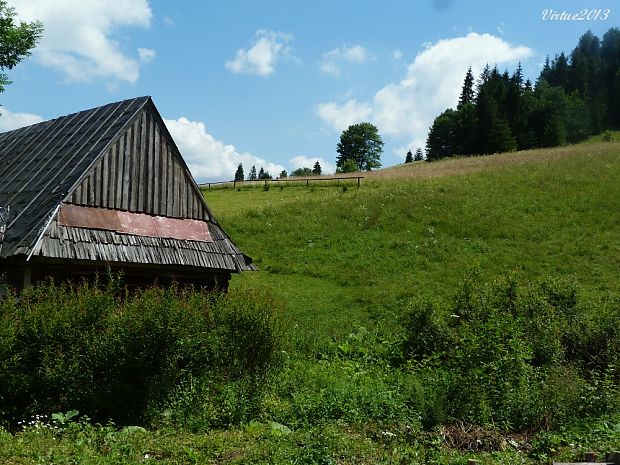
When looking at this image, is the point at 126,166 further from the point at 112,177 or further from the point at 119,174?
the point at 112,177

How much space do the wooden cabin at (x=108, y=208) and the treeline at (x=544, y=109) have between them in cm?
6871

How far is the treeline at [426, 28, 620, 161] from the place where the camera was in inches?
3169

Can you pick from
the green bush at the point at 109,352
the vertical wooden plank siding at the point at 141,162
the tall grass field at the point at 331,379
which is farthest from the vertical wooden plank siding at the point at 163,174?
the green bush at the point at 109,352

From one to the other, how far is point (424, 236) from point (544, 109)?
6258cm

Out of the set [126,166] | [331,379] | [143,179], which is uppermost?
[126,166]

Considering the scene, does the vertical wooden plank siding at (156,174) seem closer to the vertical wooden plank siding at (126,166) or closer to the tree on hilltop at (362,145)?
the vertical wooden plank siding at (126,166)

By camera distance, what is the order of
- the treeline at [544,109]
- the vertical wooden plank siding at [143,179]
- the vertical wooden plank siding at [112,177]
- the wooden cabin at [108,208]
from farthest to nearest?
the treeline at [544,109]
the vertical wooden plank siding at [112,177]
the vertical wooden plank siding at [143,179]
the wooden cabin at [108,208]

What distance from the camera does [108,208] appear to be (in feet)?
49.5

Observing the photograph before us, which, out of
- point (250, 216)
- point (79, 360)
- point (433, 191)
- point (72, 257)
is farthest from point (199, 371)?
point (433, 191)

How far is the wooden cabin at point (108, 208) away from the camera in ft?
44.2

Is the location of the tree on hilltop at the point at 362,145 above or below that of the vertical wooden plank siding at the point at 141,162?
above

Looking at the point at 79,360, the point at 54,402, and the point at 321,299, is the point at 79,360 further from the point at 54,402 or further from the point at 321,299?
the point at 321,299

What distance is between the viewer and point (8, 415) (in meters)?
8.67

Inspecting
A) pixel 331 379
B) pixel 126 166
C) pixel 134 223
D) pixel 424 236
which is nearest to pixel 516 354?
pixel 331 379
